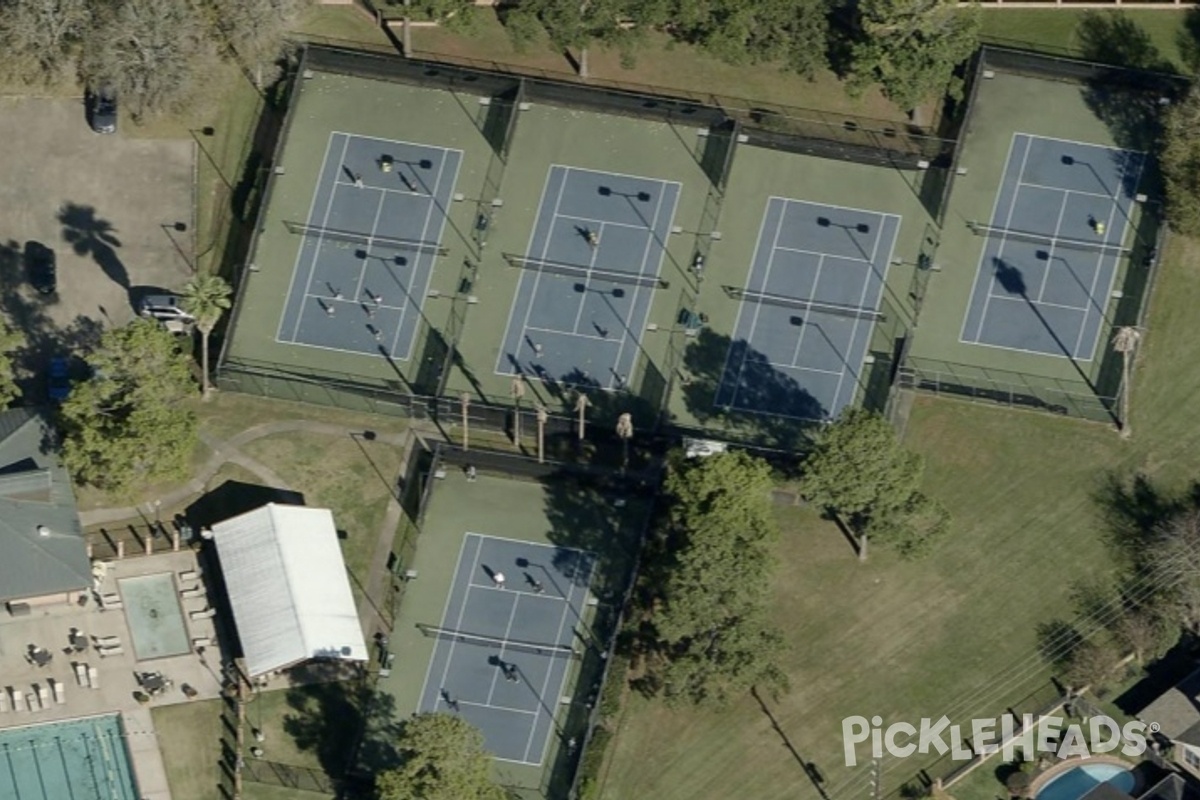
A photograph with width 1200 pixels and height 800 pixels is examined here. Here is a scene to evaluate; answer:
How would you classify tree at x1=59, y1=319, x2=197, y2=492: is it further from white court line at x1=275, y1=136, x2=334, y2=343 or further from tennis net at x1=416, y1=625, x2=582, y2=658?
tennis net at x1=416, y1=625, x2=582, y2=658

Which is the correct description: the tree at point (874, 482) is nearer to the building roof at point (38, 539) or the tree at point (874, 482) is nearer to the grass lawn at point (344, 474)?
the grass lawn at point (344, 474)

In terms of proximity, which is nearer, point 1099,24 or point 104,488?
point 104,488

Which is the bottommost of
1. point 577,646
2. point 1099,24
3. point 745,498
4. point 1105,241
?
point 577,646

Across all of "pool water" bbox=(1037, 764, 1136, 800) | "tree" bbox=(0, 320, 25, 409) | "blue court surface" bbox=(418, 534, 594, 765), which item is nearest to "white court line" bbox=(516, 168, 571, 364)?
"blue court surface" bbox=(418, 534, 594, 765)

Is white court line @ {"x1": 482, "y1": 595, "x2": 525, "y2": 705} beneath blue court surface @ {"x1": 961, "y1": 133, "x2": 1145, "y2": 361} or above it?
beneath

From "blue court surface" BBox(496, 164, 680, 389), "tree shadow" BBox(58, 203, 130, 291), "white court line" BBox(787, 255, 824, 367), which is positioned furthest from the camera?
"tree shadow" BBox(58, 203, 130, 291)

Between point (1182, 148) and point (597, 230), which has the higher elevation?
point (1182, 148)

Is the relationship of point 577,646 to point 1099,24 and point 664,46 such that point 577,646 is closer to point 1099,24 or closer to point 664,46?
point 664,46

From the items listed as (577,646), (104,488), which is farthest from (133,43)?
(577,646)
